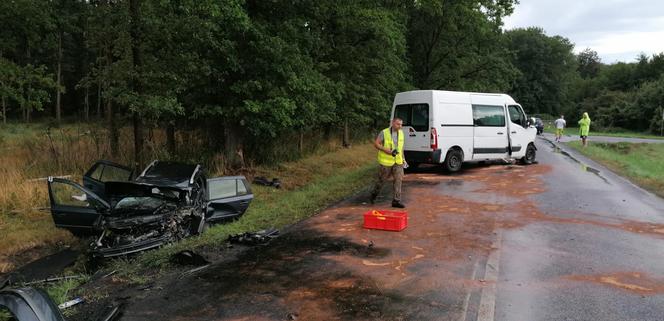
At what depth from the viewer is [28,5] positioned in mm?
15492

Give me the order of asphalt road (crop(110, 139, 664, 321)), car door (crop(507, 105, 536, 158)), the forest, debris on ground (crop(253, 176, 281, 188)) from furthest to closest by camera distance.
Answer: car door (crop(507, 105, 536, 158)) → debris on ground (crop(253, 176, 281, 188)) → the forest → asphalt road (crop(110, 139, 664, 321))

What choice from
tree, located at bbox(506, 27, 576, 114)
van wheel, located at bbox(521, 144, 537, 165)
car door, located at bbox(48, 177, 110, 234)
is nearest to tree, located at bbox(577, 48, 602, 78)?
tree, located at bbox(506, 27, 576, 114)

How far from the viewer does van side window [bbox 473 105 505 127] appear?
16.0m

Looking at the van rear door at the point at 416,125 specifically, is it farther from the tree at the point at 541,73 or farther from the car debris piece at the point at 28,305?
the tree at the point at 541,73

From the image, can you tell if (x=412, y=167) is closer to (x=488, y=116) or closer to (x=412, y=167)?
(x=412, y=167)

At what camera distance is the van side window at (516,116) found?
17250mm

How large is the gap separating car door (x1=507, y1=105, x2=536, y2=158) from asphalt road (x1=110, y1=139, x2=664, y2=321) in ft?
23.6

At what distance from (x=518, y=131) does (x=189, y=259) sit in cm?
1393

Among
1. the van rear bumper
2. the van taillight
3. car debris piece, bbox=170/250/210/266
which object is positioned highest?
the van taillight

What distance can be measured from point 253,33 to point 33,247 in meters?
7.09

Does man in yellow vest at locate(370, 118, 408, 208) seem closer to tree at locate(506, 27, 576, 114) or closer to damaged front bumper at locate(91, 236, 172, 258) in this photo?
damaged front bumper at locate(91, 236, 172, 258)

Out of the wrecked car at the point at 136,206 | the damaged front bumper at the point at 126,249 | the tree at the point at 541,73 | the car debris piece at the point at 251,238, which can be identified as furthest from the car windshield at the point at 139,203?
the tree at the point at 541,73

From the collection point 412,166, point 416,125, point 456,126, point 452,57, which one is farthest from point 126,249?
point 452,57

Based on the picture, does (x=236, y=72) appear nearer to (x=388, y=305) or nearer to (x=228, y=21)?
(x=228, y=21)
